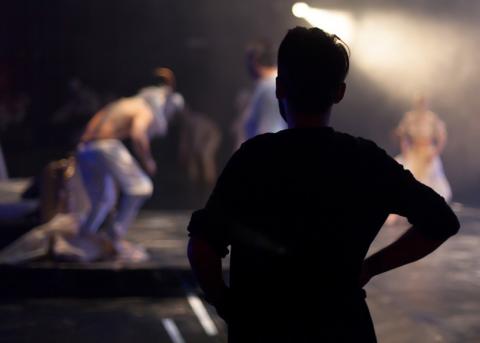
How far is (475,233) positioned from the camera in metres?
9.93

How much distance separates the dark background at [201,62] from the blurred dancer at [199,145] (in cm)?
16

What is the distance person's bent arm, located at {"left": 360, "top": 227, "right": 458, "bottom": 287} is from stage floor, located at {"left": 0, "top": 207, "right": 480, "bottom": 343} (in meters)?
2.67

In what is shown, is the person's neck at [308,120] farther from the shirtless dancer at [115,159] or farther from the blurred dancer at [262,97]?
the shirtless dancer at [115,159]

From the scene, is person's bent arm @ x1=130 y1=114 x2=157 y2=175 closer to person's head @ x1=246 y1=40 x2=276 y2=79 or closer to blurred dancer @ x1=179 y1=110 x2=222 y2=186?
person's head @ x1=246 y1=40 x2=276 y2=79

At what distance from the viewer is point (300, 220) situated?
170 cm

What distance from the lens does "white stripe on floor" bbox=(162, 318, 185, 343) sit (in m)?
4.99

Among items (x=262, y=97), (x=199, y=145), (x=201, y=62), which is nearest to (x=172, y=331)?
(x=262, y=97)

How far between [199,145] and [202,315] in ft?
28.3

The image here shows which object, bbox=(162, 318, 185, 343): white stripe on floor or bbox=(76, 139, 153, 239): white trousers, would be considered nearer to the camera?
bbox=(162, 318, 185, 343): white stripe on floor

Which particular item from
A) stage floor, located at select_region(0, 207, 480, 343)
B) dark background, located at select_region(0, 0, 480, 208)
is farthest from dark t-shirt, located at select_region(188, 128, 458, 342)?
dark background, located at select_region(0, 0, 480, 208)

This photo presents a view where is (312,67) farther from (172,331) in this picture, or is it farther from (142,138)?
(142,138)

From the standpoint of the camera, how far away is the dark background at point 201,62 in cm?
1300

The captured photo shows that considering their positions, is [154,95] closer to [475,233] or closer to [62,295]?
[62,295]

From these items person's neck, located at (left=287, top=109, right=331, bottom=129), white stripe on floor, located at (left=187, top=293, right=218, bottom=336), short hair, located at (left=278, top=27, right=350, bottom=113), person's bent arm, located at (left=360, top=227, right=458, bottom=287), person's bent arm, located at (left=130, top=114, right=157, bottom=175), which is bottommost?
white stripe on floor, located at (left=187, top=293, right=218, bottom=336)
